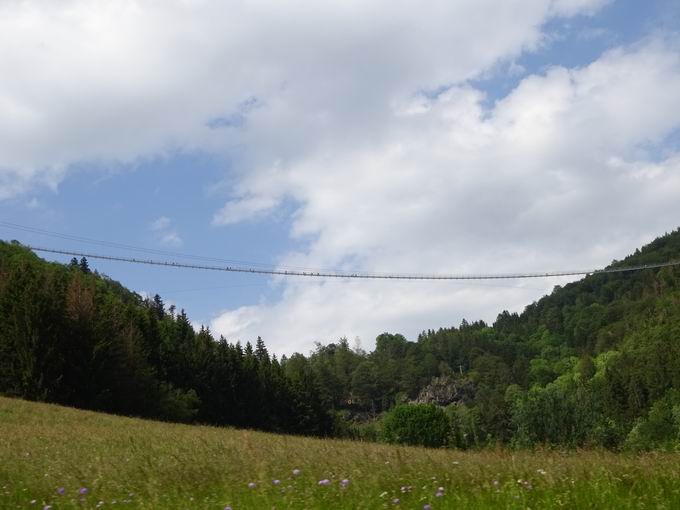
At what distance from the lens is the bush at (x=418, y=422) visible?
368 ft

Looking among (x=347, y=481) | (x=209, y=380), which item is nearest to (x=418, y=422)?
(x=209, y=380)

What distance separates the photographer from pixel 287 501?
6055mm

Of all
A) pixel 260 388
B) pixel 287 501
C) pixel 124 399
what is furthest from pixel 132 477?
pixel 260 388

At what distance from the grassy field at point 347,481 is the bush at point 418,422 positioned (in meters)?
105

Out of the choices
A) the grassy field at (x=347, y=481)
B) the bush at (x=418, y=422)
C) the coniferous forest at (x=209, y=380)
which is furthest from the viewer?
the bush at (x=418, y=422)

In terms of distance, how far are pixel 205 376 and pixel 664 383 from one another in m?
97.7

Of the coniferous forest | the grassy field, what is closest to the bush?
the coniferous forest

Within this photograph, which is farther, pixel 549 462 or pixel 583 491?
pixel 549 462

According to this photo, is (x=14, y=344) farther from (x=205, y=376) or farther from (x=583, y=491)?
(x=583, y=491)

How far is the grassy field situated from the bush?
105 metres

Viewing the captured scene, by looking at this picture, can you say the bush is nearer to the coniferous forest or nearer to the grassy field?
the coniferous forest

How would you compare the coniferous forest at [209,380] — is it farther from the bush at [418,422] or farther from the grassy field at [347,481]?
the grassy field at [347,481]

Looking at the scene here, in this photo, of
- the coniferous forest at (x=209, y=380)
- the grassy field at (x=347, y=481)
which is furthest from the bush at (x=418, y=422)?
the grassy field at (x=347, y=481)

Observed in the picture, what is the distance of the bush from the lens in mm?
112062
